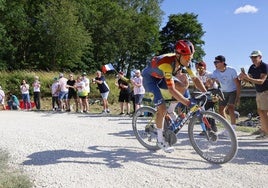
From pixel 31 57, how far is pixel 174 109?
4394cm

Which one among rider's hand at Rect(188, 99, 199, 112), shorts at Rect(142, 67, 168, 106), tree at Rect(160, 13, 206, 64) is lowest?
rider's hand at Rect(188, 99, 199, 112)

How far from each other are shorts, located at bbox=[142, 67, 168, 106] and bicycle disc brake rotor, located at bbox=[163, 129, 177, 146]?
1.75 ft

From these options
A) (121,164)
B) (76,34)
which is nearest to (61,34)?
(76,34)

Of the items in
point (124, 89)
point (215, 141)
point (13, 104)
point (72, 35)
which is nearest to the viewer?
point (215, 141)

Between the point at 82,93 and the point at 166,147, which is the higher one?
the point at 82,93

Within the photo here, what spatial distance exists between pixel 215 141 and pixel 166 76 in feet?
4.35

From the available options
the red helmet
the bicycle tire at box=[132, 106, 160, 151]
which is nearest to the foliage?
the bicycle tire at box=[132, 106, 160, 151]

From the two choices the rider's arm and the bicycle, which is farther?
the rider's arm

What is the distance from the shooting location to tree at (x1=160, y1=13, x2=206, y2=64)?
239 feet

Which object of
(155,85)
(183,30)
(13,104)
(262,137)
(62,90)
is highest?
(183,30)

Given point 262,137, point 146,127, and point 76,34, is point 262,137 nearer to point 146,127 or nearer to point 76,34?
point 146,127

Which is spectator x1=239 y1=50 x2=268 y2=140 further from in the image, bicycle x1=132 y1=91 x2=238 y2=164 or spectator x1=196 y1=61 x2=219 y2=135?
bicycle x1=132 y1=91 x2=238 y2=164

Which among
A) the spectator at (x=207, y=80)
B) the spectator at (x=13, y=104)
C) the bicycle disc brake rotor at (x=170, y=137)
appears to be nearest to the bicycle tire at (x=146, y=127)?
the bicycle disc brake rotor at (x=170, y=137)

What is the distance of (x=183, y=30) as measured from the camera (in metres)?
72.9
